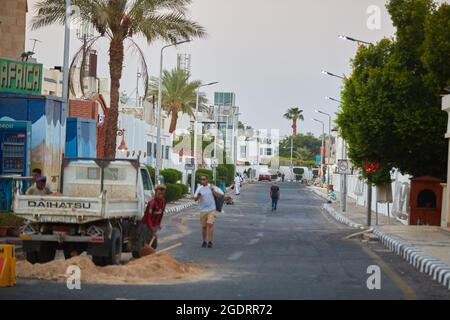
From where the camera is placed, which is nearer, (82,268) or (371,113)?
(82,268)

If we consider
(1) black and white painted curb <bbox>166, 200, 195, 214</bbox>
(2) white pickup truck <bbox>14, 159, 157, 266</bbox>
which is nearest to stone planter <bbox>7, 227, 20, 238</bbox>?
(2) white pickup truck <bbox>14, 159, 157, 266</bbox>

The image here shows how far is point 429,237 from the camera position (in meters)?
30.4

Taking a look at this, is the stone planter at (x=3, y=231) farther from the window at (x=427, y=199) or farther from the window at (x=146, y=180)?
the window at (x=427, y=199)

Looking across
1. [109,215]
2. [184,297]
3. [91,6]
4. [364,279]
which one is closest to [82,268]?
[109,215]

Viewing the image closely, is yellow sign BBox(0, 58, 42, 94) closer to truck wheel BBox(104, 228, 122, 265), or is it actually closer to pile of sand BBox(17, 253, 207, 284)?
truck wheel BBox(104, 228, 122, 265)

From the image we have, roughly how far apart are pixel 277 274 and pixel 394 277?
2.30 meters

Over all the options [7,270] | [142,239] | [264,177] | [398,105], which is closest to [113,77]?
[398,105]

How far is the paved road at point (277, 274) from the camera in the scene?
580 inches

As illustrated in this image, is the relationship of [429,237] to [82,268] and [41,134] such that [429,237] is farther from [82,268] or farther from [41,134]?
[82,268]

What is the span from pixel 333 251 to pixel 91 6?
17623 millimetres

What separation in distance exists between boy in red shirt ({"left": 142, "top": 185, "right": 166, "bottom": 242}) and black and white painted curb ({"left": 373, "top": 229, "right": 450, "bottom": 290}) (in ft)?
18.7

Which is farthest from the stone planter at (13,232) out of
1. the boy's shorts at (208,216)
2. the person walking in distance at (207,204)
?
the boy's shorts at (208,216)

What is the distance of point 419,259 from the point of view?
70.7ft

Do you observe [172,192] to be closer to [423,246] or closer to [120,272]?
[423,246]
